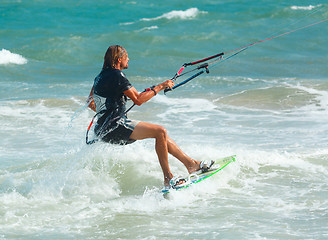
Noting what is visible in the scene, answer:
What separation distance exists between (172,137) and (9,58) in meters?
10.5

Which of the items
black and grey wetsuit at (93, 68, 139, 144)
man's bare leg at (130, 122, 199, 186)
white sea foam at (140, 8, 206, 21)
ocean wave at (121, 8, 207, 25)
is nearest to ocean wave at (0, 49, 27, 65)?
ocean wave at (121, 8, 207, 25)

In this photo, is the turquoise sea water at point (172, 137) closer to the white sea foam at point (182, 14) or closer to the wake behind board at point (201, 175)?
the wake behind board at point (201, 175)

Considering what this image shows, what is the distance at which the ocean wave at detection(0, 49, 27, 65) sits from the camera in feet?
55.2

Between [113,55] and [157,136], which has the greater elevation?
[113,55]

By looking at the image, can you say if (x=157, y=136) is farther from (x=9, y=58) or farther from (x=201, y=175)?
(x=9, y=58)

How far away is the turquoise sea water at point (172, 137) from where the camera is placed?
15.7 feet

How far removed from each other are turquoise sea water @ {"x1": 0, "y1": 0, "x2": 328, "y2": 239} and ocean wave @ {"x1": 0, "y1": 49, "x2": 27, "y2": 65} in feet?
0.13

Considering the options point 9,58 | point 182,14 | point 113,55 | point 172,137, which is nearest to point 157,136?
point 113,55

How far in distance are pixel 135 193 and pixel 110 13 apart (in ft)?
72.4

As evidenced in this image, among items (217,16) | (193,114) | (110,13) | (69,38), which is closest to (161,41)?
(69,38)

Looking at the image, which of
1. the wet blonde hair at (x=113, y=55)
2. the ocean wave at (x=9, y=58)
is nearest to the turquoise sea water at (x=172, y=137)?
the ocean wave at (x=9, y=58)

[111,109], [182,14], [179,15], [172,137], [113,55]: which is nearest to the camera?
[113,55]

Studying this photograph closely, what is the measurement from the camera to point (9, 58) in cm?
1706

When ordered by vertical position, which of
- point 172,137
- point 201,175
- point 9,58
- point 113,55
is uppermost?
point 9,58
